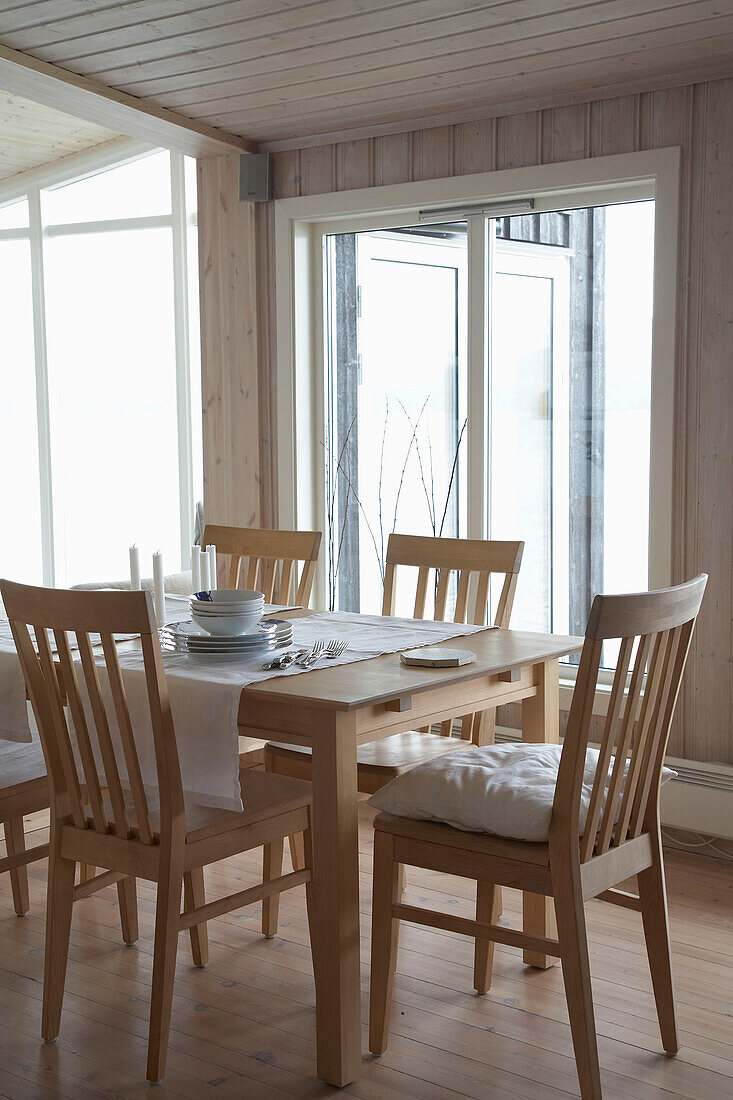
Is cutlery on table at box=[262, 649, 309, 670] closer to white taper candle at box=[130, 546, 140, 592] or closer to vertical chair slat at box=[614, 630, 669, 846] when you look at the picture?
white taper candle at box=[130, 546, 140, 592]

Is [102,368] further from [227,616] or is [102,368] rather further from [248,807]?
[248,807]

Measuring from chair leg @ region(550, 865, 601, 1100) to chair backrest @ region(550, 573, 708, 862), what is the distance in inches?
3.1

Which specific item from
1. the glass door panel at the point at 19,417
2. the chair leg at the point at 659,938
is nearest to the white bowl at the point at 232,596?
the chair leg at the point at 659,938

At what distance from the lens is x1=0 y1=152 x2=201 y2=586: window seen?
5.51 meters

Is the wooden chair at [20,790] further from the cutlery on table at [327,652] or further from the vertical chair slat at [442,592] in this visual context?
the vertical chair slat at [442,592]

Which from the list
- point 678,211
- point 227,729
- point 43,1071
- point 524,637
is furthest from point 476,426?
point 43,1071

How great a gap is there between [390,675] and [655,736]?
54 centimetres

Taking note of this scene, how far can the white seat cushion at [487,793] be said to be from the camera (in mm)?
2066

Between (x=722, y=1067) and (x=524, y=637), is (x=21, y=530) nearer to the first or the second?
(x=524, y=637)

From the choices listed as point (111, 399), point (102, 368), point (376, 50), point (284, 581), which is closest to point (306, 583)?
point (284, 581)

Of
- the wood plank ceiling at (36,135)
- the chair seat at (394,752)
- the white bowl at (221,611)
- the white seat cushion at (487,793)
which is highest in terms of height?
the wood plank ceiling at (36,135)

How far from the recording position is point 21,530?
6426mm

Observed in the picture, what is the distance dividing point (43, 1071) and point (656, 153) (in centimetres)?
301

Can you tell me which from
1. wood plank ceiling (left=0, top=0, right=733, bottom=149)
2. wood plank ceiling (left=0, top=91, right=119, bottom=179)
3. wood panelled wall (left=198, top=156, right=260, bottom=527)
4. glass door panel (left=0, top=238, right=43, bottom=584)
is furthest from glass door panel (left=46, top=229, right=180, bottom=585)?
wood plank ceiling (left=0, top=0, right=733, bottom=149)
